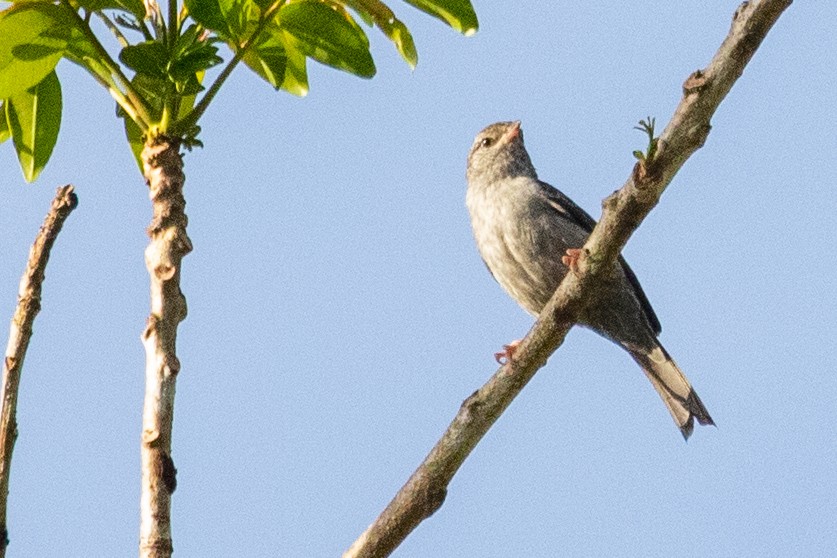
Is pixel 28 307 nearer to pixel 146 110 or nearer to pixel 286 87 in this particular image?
pixel 146 110

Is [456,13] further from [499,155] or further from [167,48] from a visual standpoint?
[499,155]

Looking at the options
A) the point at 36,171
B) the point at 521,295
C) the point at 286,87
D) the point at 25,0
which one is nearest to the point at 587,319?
the point at 521,295

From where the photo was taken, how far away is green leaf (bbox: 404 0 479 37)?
13.1 feet

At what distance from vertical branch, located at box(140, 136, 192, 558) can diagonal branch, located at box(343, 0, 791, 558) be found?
22.5 inches

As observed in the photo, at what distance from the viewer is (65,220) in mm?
2895

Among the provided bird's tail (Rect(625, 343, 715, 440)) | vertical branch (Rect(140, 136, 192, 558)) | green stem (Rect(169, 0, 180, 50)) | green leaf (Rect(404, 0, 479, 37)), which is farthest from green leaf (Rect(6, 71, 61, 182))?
bird's tail (Rect(625, 343, 715, 440))

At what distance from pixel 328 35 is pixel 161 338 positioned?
1412mm

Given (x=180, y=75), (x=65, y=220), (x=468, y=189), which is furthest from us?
(x=468, y=189)

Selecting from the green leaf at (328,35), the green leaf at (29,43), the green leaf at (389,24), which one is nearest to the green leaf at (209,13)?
the green leaf at (328,35)

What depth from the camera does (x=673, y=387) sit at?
7.95 meters

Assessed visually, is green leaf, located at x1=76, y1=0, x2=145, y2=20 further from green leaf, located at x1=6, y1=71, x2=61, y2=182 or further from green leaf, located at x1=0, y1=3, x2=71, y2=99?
green leaf, located at x1=6, y1=71, x2=61, y2=182

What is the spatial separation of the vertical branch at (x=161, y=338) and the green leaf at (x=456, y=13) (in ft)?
3.36

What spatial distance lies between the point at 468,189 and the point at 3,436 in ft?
20.6

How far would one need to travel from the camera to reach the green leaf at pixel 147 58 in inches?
143
